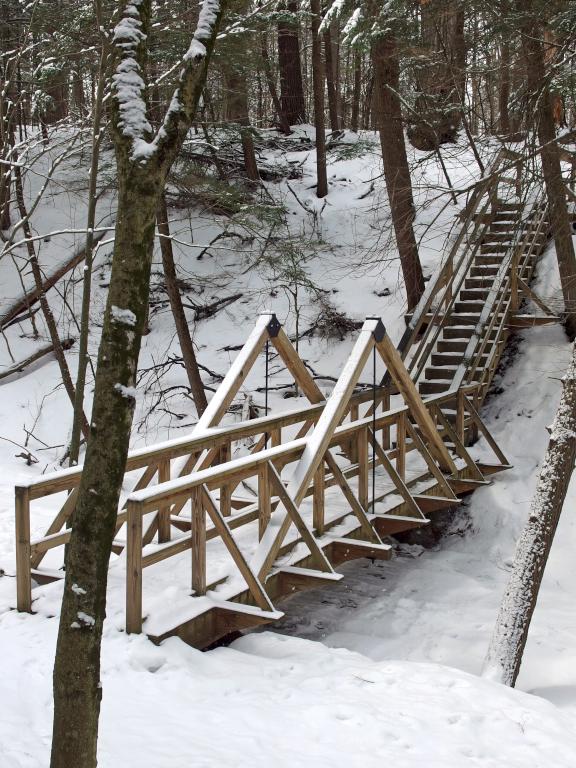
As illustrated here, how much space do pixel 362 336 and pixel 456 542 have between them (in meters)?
3.43

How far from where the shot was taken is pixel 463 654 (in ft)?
21.0

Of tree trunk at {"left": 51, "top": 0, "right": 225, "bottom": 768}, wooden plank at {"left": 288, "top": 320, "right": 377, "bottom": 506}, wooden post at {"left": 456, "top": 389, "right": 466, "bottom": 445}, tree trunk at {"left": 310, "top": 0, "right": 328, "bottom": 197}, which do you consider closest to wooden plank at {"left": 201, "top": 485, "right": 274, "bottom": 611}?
wooden plank at {"left": 288, "top": 320, "right": 377, "bottom": 506}

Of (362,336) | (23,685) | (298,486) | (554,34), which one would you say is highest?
(554,34)

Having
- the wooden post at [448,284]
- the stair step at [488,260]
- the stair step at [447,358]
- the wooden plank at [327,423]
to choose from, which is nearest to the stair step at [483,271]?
the stair step at [488,260]

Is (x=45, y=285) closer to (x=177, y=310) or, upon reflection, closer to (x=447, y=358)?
(x=177, y=310)

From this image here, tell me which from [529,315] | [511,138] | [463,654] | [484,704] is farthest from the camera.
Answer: [529,315]

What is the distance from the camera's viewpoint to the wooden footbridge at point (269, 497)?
489 cm

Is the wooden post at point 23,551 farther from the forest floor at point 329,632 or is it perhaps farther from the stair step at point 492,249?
the stair step at point 492,249

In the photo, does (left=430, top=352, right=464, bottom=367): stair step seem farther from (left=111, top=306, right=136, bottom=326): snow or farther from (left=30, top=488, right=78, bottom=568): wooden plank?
(left=111, top=306, right=136, bottom=326): snow

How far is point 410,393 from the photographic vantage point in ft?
24.2

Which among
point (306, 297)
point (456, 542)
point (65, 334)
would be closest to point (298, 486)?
point (456, 542)

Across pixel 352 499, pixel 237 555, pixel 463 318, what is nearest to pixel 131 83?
pixel 237 555

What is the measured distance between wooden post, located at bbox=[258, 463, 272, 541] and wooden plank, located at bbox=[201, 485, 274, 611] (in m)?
0.56

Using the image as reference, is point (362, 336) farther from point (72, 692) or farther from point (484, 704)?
point (72, 692)
